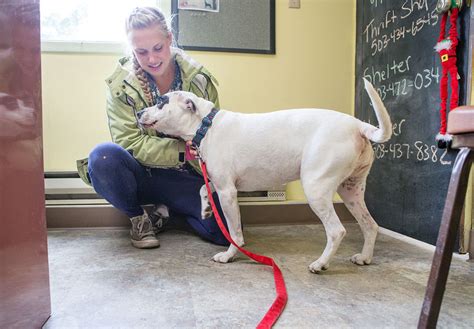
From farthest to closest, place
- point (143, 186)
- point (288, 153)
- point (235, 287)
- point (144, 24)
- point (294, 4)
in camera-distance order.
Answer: point (294, 4), point (143, 186), point (144, 24), point (288, 153), point (235, 287)

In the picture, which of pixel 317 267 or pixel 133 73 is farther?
pixel 133 73

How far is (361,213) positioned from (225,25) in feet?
4.49

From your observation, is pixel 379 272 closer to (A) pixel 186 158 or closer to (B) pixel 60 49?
(A) pixel 186 158

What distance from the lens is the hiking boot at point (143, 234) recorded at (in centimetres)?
175

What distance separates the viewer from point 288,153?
1485mm

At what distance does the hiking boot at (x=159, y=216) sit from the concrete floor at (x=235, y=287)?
0.23 meters

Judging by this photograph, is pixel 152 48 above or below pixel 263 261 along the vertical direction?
above

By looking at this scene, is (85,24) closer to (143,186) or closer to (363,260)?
(143,186)

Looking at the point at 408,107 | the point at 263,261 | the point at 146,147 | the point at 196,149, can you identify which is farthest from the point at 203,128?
the point at 408,107

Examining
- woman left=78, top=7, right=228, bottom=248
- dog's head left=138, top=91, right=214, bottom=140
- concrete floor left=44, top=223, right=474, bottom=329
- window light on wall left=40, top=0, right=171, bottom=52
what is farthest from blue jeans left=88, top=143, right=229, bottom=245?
window light on wall left=40, top=0, right=171, bottom=52

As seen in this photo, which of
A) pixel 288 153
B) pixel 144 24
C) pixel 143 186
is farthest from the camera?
pixel 143 186

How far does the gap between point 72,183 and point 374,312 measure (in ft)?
5.81

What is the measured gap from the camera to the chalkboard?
1657 millimetres

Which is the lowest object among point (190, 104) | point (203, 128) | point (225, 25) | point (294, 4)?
point (203, 128)
